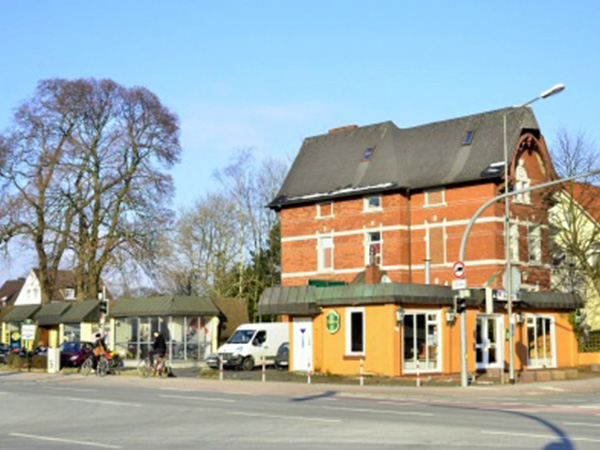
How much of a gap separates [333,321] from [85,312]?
24.7 metres

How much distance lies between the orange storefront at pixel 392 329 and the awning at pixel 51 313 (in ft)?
79.4

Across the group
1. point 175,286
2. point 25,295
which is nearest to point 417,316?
point 175,286

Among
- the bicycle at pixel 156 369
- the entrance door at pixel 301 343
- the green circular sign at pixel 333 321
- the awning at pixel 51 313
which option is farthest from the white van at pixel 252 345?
the awning at pixel 51 313

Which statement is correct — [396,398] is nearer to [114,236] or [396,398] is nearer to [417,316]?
[417,316]

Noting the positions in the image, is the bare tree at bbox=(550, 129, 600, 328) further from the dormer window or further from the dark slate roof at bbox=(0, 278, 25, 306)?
the dark slate roof at bbox=(0, 278, 25, 306)

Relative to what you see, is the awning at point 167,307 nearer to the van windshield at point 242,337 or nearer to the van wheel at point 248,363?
the van windshield at point 242,337

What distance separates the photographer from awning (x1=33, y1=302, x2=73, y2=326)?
58.6m

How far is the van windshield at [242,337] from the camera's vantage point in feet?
146

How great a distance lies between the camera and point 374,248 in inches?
1940

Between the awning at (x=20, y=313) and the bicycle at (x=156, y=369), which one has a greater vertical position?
the awning at (x=20, y=313)

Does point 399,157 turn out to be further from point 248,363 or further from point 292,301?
point 292,301

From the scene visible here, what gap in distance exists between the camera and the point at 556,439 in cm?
1362

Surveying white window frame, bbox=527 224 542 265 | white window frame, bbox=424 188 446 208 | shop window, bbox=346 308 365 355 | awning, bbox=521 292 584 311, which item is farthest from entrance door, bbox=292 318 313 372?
white window frame, bbox=527 224 542 265

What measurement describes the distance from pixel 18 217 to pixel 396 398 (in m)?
34.7
